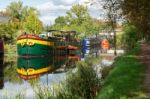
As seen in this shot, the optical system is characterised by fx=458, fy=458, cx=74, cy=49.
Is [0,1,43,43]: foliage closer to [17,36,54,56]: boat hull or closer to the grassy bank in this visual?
[17,36,54,56]: boat hull

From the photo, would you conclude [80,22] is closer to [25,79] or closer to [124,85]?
[25,79]

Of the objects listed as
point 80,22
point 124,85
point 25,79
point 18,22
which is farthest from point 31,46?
point 80,22

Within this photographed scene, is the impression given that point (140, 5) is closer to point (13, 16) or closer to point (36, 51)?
point (36, 51)

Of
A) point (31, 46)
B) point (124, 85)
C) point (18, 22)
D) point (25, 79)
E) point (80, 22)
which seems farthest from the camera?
point (80, 22)

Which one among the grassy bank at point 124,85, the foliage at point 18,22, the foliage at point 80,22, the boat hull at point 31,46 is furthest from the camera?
the foliage at point 80,22

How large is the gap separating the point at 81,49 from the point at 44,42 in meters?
19.9

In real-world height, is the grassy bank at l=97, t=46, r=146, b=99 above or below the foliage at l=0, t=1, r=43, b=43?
below

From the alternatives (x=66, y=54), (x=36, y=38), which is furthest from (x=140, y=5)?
(x=66, y=54)

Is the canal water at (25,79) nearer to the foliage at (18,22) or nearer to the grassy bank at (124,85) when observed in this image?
the grassy bank at (124,85)

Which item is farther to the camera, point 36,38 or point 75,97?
point 36,38

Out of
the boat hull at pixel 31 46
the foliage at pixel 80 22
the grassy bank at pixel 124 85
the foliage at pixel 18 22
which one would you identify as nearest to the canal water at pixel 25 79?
the boat hull at pixel 31 46

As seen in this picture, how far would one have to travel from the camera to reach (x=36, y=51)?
6072cm

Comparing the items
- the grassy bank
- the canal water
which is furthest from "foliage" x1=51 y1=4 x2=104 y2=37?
the grassy bank

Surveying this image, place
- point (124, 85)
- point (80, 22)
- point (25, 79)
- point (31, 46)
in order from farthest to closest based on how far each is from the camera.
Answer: point (80, 22)
point (31, 46)
point (25, 79)
point (124, 85)
